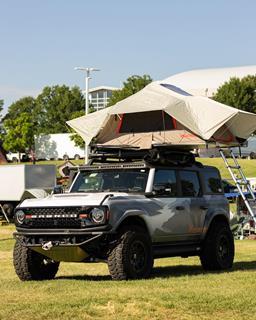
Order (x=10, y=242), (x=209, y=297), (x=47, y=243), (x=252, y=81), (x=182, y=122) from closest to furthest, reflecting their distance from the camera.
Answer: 1. (x=209, y=297)
2. (x=47, y=243)
3. (x=182, y=122)
4. (x=10, y=242)
5. (x=252, y=81)

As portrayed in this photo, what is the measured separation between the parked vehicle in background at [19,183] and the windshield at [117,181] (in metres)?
18.9

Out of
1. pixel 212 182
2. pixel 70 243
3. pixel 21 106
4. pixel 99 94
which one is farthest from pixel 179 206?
pixel 99 94

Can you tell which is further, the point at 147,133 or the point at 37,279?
the point at 147,133

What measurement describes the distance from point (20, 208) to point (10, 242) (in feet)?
36.9

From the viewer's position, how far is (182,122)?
1368 cm

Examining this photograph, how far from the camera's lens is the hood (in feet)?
34.4

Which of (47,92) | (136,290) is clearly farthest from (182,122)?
(47,92)

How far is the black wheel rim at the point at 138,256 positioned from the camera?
34.5 feet

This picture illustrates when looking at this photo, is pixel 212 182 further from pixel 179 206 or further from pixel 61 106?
pixel 61 106

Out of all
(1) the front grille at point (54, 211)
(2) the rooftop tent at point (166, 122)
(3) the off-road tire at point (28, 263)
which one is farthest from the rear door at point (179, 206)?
(3) the off-road tire at point (28, 263)

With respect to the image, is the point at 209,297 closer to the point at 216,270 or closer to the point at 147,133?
the point at 216,270

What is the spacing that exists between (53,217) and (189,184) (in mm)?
2830

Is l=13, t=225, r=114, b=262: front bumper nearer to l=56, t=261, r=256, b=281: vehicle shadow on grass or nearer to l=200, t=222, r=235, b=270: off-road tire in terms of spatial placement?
l=56, t=261, r=256, b=281: vehicle shadow on grass

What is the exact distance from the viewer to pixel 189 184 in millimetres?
12453
